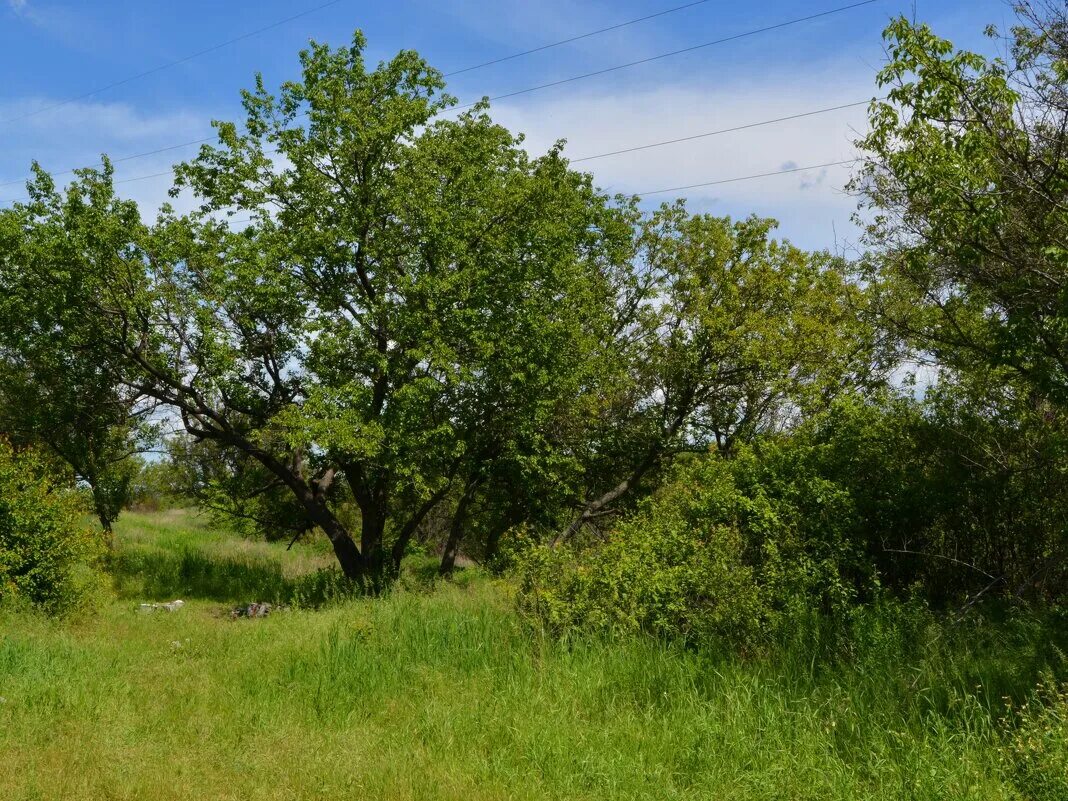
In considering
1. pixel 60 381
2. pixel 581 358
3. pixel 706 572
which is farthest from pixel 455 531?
pixel 706 572

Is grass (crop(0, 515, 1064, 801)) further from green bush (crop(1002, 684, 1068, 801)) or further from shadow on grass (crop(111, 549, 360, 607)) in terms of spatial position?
shadow on grass (crop(111, 549, 360, 607))

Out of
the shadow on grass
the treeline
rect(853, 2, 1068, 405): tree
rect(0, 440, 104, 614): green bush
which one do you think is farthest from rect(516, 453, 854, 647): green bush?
Result: the shadow on grass

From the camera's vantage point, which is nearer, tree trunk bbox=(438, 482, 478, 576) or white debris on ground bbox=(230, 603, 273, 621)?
white debris on ground bbox=(230, 603, 273, 621)

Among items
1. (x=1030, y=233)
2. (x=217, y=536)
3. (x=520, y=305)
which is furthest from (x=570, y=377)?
(x=217, y=536)

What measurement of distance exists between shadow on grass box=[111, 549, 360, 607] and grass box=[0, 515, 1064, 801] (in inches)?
292

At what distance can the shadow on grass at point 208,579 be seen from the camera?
17.0m

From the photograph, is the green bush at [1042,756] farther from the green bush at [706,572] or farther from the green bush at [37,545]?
the green bush at [37,545]

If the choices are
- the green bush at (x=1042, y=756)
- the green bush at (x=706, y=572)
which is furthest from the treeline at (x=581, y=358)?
the green bush at (x=1042, y=756)

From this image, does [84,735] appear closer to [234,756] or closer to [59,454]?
[234,756]

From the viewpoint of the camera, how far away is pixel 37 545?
11453 millimetres

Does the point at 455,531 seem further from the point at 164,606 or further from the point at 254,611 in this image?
the point at 164,606

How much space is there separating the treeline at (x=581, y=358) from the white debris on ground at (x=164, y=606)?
2682 mm

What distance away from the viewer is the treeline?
8.24 metres

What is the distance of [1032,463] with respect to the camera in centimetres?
984
